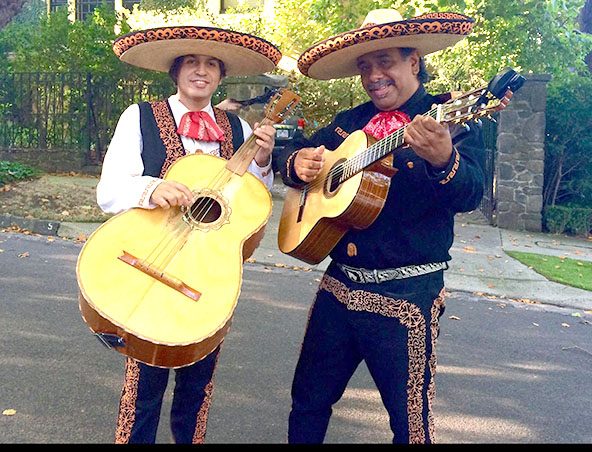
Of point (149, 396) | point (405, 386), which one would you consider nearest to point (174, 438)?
point (149, 396)

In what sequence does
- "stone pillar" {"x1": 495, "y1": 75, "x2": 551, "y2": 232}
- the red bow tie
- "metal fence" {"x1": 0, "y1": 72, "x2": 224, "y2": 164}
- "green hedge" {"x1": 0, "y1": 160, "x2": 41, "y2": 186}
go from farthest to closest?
"metal fence" {"x1": 0, "y1": 72, "x2": 224, "y2": 164} → "green hedge" {"x1": 0, "y1": 160, "x2": 41, "y2": 186} → "stone pillar" {"x1": 495, "y1": 75, "x2": 551, "y2": 232} → the red bow tie

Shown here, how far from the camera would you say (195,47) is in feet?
8.16

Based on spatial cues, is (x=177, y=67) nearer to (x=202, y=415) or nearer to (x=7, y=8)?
(x=202, y=415)

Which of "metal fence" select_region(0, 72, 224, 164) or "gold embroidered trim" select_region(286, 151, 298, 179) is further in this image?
"metal fence" select_region(0, 72, 224, 164)

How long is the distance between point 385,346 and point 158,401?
0.95m

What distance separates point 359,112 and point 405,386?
46.0 inches

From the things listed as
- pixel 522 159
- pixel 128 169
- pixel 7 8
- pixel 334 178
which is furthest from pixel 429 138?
pixel 7 8

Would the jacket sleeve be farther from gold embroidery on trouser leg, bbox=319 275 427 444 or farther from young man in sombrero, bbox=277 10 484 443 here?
gold embroidery on trouser leg, bbox=319 275 427 444

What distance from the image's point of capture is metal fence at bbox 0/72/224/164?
39.2ft

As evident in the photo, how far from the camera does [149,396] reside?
2.37m

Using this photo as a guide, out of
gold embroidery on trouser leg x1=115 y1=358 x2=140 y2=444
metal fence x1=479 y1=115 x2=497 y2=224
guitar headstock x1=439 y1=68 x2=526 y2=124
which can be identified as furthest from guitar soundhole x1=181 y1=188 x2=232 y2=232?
metal fence x1=479 y1=115 x2=497 y2=224

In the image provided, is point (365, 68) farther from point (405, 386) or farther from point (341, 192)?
point (405, 386)

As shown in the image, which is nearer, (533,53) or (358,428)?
(358,428)

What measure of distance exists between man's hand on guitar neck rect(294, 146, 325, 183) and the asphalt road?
1551 millimetres
